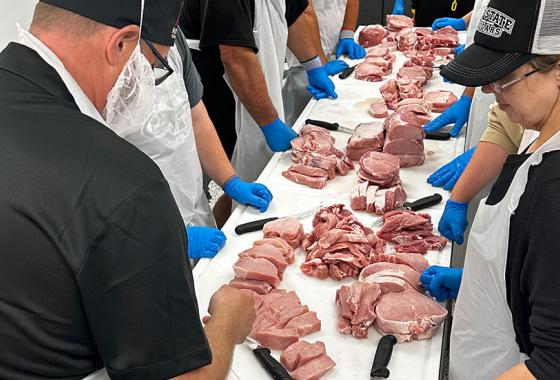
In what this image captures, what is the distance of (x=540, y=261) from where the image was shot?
4.75 feet

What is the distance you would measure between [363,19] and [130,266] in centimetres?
818

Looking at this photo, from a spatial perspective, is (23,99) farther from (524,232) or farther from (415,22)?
(415,22)

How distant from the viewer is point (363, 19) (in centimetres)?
885

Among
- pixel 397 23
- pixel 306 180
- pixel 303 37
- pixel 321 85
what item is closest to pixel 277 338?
pixel 306 180

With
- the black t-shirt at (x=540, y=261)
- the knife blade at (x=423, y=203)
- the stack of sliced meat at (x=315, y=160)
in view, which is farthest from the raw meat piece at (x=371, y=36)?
the black t-shirt at (x=540, y=261)

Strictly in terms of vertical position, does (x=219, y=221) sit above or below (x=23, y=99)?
below

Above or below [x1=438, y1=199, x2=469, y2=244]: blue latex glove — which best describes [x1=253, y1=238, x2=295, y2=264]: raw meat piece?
below

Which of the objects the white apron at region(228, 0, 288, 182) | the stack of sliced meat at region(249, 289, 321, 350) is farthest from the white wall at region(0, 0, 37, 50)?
the stack of sliced meat at region(249, 289, 321, 350)

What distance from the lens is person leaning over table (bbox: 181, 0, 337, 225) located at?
3.55 meters

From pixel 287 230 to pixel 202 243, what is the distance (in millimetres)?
372

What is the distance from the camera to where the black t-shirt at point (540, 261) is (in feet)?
4.65

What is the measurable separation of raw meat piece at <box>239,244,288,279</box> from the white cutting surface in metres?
0.06

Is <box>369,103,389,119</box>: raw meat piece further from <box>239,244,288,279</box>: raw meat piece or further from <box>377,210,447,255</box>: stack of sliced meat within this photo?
<box>239,244,288,279</box>: raw meat piece

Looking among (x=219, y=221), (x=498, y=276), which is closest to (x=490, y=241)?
(x=498, y=276)
